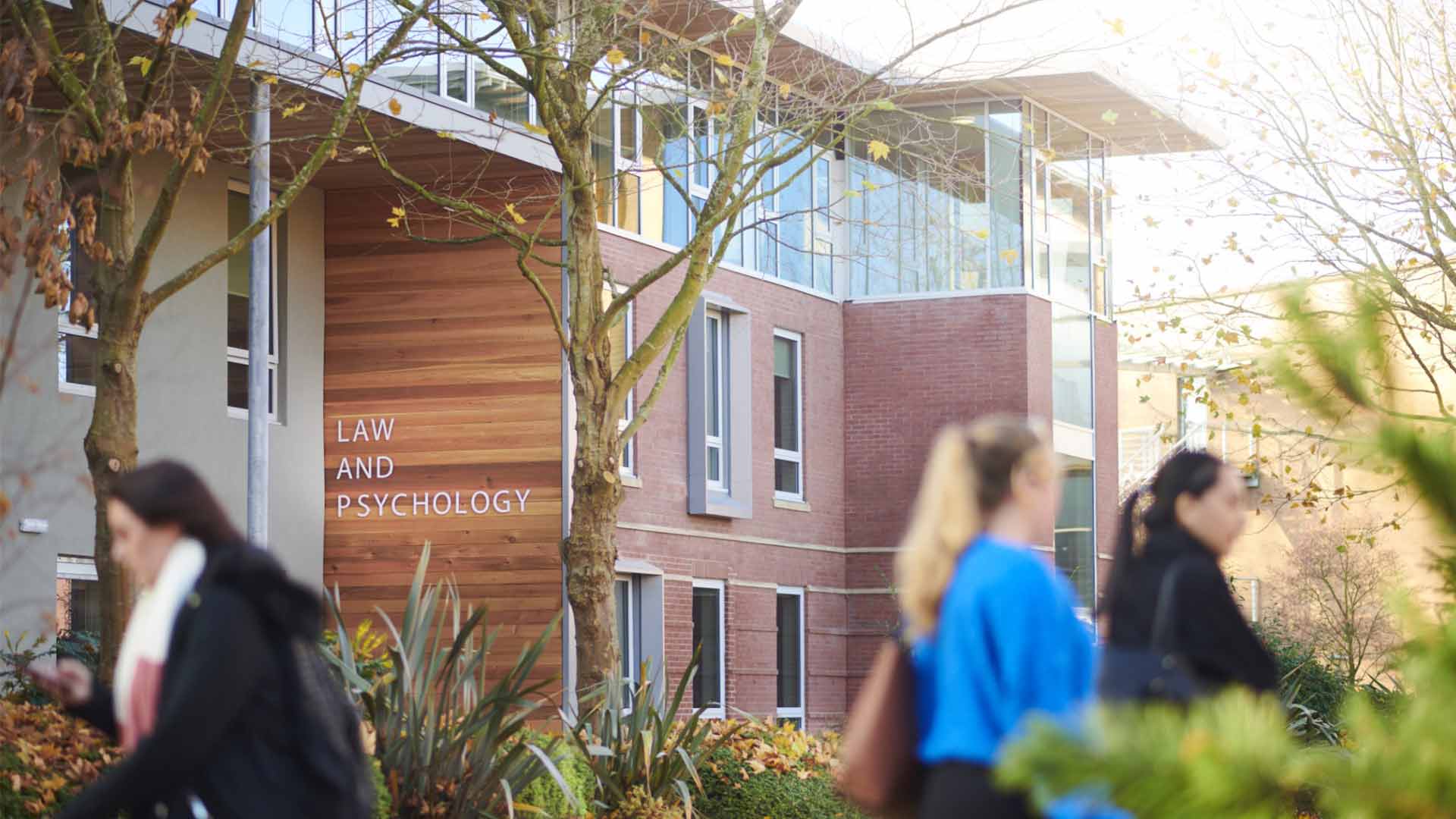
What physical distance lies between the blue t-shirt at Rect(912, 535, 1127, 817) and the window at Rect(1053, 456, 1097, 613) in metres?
26.1

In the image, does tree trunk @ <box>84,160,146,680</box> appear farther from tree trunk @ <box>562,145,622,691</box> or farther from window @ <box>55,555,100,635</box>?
window @ <box>55,555,100,635</box>

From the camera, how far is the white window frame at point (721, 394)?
83.0 feet

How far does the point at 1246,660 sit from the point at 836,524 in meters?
23.1

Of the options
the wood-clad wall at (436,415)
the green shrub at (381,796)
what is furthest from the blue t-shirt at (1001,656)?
the wood-clad wall at (436,415)

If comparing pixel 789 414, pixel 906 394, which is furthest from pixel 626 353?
pixel 906 394

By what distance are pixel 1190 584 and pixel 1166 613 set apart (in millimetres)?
120

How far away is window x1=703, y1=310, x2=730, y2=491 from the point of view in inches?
995

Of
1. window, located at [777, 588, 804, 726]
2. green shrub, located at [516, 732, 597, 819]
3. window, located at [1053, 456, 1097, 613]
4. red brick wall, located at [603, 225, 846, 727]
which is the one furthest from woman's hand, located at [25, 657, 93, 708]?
window, located at [1053, 456, 1097, 613]

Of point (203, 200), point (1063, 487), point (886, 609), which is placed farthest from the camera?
point (1063, 487)

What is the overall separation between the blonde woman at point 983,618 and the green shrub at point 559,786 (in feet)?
23.1

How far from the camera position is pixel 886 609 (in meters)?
27.8

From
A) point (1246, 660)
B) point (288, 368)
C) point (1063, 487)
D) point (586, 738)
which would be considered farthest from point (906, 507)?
point (1246, 660)

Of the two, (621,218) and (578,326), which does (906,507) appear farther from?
(578,326)

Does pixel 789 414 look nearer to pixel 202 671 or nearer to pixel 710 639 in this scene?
pixel 710 639
